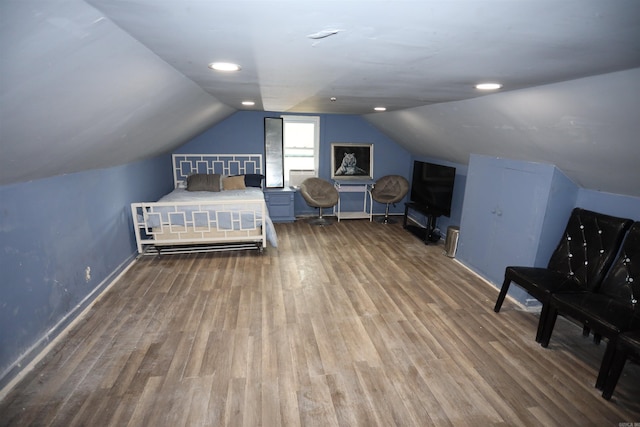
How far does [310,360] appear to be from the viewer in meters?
2.42

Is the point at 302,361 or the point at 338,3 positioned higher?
the point at 338,3

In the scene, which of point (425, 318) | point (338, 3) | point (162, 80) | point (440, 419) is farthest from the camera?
point (425, 318)

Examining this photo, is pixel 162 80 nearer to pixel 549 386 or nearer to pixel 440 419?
pixel 440 419

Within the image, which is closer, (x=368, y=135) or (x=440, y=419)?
(x=440, y=419)

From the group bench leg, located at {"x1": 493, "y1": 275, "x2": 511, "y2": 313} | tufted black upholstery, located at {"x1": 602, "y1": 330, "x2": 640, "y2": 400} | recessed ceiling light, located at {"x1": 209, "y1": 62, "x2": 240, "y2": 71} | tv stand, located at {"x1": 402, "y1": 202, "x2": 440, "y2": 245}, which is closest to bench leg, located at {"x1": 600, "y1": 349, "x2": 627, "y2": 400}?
tufted black upholstery, located at {"x1": 602, "y1": 330, "x2": 640, "y2": 400}

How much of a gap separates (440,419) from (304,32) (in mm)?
2333

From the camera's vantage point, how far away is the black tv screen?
484cm

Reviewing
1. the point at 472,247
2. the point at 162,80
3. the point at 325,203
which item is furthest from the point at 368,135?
the point at 162,80

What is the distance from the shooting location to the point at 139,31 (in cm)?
134

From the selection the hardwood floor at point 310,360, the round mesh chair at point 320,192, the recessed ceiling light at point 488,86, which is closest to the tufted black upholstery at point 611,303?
the hardwood floor at point 310,360

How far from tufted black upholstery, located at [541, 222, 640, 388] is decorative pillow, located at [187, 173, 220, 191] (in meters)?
4.96

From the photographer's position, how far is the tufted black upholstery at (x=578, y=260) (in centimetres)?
263

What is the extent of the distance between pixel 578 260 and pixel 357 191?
13.5 feet

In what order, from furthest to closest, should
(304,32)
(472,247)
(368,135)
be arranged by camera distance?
(368,135), (472,247), (304,32)
